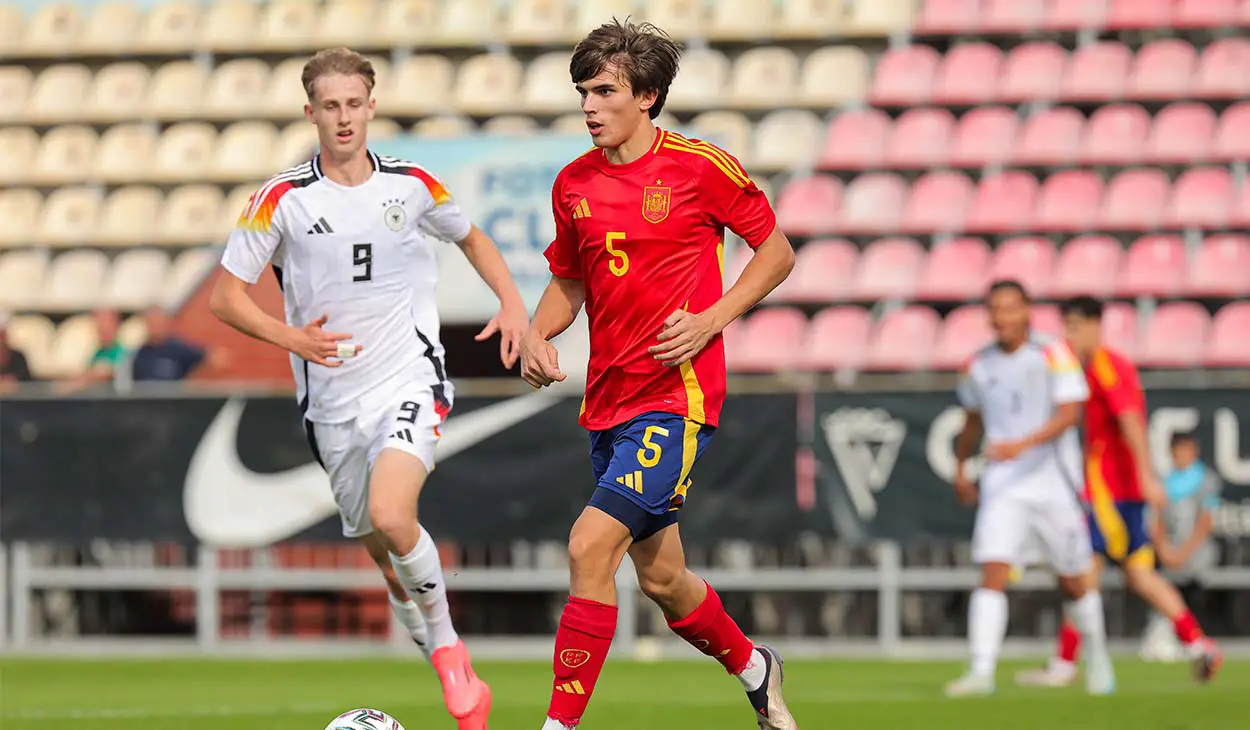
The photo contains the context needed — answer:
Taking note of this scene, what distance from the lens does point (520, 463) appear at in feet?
43.7

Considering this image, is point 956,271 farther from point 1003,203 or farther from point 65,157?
point 65,157

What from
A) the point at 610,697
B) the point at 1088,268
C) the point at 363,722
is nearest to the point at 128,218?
the point at 1088,268

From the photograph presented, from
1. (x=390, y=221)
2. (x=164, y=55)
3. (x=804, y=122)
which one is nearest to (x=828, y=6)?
(x=804, y=122)

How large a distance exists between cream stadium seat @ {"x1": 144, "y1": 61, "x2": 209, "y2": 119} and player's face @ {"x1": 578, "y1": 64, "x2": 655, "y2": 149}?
51.8 ft

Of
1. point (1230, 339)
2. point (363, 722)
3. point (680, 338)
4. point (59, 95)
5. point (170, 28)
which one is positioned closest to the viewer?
point (680, 338)

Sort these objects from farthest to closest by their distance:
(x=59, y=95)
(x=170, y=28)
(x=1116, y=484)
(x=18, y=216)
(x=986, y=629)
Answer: (x=170, y=28), (x=59, y=95), (x=18, y=216), (x=1116, y=484), (x=986, y=629)

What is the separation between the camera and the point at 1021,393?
10.2 meters

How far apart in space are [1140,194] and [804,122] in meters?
3.46

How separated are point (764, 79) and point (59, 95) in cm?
813

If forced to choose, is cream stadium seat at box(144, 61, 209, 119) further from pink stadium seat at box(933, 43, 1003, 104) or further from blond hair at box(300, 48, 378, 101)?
blond hair at box(300, 48, 378, 101)

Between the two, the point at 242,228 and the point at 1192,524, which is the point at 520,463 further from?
the point at 242,228

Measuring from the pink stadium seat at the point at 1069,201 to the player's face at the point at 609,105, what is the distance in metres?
12.3

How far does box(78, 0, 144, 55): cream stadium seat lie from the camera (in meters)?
21.8

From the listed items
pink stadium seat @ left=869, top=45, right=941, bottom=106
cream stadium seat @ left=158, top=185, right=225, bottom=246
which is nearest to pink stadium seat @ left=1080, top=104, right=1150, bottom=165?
pink stadium seat @ left=869, top=45, right=941, bottom=106
